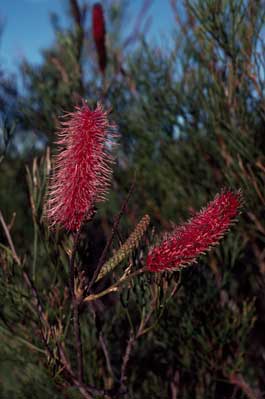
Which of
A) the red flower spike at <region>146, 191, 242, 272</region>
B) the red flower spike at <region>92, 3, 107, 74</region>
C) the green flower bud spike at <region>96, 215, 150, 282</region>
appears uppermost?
the red flower spike at <region>92, 3, 107, 74</region>

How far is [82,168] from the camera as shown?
0.68m

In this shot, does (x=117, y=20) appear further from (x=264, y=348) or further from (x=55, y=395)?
(x=55, y=395)

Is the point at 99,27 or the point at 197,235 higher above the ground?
the point at 99,27

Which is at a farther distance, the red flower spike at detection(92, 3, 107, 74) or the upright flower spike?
the red flower spike at detection(92, 3, 107, 74)

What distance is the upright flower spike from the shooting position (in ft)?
2.24

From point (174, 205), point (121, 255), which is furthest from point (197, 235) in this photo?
point (174, 205)

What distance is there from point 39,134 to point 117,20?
2.79 ft

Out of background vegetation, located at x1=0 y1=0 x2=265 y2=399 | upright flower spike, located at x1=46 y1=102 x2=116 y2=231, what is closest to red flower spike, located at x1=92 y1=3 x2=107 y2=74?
background vegetation, located at x1=0 y1=0 x2=265 y2=399

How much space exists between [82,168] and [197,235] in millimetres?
169

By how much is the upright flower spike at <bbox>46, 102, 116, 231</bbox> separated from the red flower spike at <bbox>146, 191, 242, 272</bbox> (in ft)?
0.36

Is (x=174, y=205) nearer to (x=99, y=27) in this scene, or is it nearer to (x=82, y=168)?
(x=99, y=27)

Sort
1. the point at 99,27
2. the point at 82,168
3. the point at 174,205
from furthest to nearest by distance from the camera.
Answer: the point at 174,205 < the point at 99,27 < the point at 82,168

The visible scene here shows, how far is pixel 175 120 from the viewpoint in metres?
1.65

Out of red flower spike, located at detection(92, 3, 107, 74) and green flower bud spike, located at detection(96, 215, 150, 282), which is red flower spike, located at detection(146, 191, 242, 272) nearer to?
green flower bud spike, located at detection(96, 215, 150, 282)
